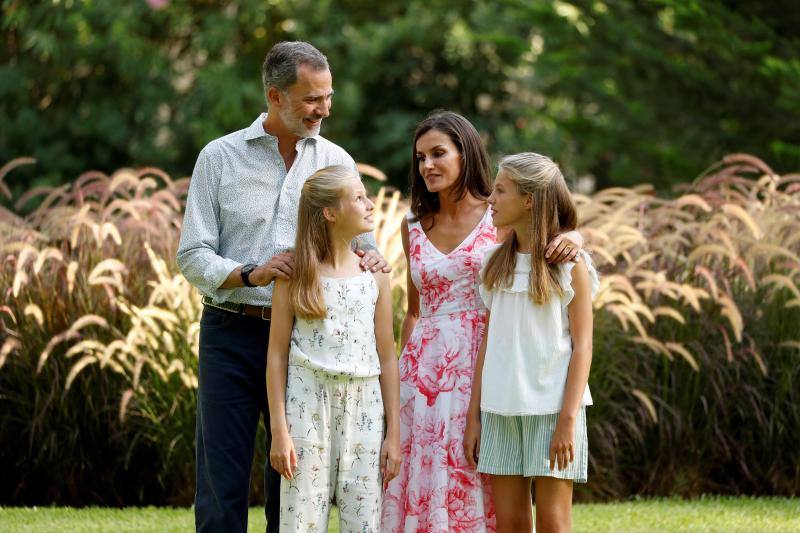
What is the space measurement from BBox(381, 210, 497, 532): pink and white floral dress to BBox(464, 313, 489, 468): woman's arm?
0.04 m

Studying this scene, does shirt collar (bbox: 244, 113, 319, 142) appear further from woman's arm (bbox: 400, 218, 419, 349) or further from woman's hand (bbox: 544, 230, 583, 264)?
woman's hand (bbox: 544, 230, 583, 264)

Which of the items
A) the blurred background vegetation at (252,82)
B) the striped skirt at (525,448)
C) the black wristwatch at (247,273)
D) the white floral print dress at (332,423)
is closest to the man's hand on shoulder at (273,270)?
the black wristwatch at (247,273)

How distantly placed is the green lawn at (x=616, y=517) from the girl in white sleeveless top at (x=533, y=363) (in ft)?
4.85

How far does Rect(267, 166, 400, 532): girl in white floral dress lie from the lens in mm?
3570

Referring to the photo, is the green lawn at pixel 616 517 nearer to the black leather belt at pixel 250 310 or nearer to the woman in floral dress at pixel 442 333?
the woman in floral dress at pixel 442 333

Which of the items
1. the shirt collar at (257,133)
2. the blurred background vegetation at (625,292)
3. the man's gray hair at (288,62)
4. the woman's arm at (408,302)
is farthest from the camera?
the blurred background vegetation at (625,292)

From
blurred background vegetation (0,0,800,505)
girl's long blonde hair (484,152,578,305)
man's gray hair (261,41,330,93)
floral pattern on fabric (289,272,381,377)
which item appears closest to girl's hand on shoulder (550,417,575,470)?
girl's long blonde hair (484,152,578,305)

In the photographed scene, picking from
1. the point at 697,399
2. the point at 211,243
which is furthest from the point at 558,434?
the point at 697,399

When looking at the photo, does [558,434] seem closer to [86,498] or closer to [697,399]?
[697,399]

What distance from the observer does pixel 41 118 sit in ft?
46.9

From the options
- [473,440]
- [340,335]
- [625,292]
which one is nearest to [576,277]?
[473,440]

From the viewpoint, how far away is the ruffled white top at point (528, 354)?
144 inches

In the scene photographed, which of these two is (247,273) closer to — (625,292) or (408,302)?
(408,302)

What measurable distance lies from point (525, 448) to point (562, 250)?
2.20 feet
